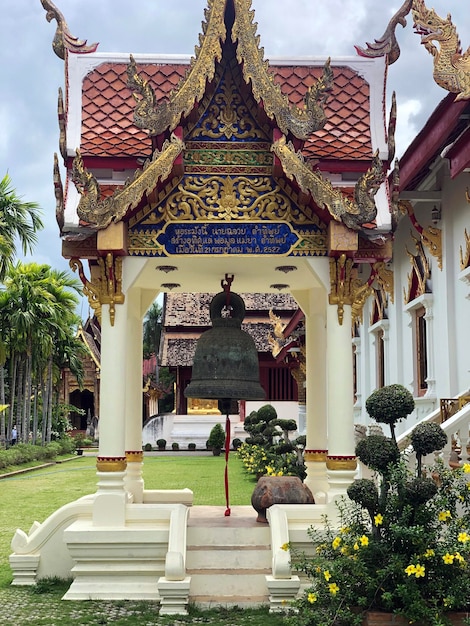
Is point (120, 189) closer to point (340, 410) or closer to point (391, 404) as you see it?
point (340, 410)

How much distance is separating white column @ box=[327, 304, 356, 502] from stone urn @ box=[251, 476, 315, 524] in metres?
0.42

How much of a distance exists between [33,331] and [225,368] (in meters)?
22.5

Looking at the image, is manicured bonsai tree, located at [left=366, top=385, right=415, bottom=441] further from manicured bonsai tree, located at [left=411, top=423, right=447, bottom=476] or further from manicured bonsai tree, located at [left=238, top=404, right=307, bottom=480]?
manicured bonsai tree, located at [left=238, top=404, right=307, bottom=480]

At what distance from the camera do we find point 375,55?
791cm

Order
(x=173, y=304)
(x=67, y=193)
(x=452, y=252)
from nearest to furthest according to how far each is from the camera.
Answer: (x=67, y=193) → (x=452, y=252) → (x=173, y=304)

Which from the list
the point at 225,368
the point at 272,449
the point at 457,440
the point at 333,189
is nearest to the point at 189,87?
the point at 333,189

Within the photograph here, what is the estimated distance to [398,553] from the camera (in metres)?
5.40

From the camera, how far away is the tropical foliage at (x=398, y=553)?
16.8 feet

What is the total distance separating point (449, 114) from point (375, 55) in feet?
6.83

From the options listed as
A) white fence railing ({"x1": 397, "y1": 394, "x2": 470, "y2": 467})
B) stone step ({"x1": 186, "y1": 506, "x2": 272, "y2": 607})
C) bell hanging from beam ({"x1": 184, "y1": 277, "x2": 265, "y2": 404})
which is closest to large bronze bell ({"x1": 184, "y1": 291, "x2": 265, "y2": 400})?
bell hanging from beam ({"x1": 184, "y1": 277, "x2": 265, "y2": 404})

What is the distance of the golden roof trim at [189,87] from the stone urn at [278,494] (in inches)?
136

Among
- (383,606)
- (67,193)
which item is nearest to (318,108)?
Result: (67,193)

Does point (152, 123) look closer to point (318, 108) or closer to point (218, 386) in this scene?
point (318, 108)

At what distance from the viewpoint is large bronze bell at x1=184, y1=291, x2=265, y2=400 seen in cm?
715
